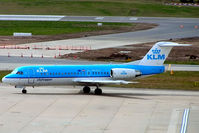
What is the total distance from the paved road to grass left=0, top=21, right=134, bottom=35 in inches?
237

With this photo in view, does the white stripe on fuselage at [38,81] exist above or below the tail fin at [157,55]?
below

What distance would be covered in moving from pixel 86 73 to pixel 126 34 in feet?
156

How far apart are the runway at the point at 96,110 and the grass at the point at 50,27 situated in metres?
45.4

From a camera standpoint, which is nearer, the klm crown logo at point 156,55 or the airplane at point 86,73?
the airplane at point 86,73

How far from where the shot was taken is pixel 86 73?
48.2 metres

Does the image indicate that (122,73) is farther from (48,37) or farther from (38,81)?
(48,37)

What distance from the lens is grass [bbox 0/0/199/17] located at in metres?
124

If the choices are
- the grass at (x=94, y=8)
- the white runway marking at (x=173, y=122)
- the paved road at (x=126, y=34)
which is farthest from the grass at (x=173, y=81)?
the grass at (x=94, y=8)

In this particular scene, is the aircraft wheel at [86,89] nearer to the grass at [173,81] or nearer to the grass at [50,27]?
the grass at [173,81]

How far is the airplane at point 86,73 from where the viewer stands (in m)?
47.4

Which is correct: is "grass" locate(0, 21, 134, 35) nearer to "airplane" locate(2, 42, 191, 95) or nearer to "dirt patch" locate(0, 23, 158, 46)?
"dirt patch" locate(0, 23, 158, 46)

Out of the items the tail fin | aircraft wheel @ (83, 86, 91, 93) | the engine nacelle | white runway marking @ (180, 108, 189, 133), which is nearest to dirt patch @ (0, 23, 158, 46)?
aircraft wheel @ (83, 86, 91, 93)

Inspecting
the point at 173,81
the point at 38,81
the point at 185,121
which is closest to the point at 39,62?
the point at 173,81

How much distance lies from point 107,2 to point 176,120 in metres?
99.0
